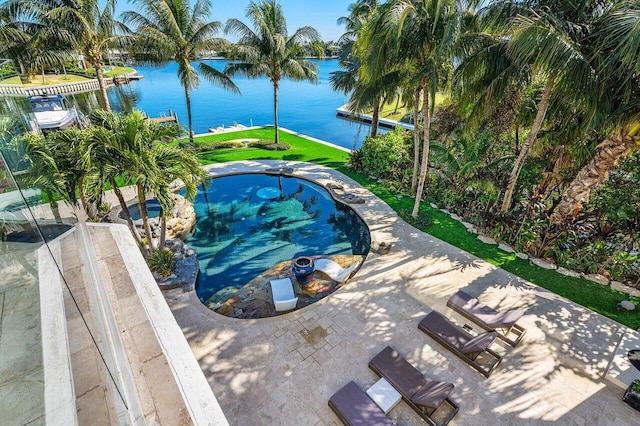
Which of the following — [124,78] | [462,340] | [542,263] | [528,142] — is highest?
[528,142]

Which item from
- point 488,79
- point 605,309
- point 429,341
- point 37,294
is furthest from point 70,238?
point 605,309

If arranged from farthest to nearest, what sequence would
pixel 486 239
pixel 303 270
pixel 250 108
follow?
pixel 250 108
pixel 486 239
pixel 303 270

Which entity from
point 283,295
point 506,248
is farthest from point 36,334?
point 506,248

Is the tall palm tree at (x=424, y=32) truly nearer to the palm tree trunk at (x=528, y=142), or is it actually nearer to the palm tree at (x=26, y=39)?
the palm tree trunk at (x=528, y=142)

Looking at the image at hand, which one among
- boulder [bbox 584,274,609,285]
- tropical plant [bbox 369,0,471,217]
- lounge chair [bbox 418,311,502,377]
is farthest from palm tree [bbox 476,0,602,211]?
lounge chair [bbox 418,311,502,377]

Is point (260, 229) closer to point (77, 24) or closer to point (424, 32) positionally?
point (424, 32)

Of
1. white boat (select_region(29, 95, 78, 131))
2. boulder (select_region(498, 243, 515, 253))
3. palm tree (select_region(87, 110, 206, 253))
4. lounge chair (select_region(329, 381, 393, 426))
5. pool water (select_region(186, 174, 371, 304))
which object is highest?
palm tree (select_region(87, 110, 206, 253))

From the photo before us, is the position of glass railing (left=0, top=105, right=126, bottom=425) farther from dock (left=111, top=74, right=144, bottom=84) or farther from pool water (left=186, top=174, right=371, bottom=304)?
dock (left=111, top=74, right=144, bottom=84)
